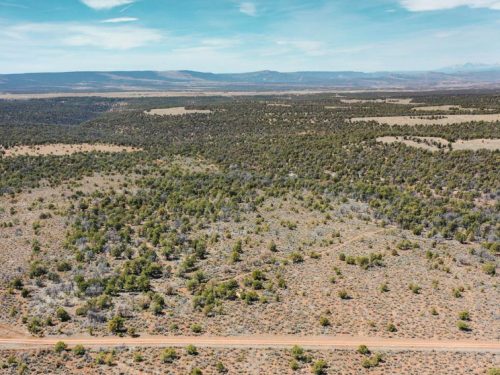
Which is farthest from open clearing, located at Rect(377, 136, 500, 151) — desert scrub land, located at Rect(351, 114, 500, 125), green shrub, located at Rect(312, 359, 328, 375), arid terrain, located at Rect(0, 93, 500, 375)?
green shrub, located at Rect(312, 359, 328, 375)

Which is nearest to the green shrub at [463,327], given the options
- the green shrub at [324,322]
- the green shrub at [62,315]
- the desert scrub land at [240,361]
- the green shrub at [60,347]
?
the desert scrub land at [240,361]

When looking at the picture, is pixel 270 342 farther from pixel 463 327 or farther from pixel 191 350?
pixel 463 327

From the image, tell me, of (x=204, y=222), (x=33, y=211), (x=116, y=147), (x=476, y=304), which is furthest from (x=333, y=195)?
(x=116, y=147)

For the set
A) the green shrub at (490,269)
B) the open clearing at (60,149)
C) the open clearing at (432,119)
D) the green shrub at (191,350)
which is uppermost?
the open clearing at (432,119)

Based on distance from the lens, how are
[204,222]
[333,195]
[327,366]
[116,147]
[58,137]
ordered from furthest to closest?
1. [58,137]
2. [116,147]
3. [333,195]
4. [204,222]
5. [327,366]

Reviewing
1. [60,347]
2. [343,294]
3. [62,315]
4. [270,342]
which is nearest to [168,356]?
[270,342]

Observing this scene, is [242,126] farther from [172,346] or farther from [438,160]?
[172,346]

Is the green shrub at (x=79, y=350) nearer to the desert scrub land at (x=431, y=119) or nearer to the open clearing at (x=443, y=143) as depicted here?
the open clearing at (x=443, y=143)
